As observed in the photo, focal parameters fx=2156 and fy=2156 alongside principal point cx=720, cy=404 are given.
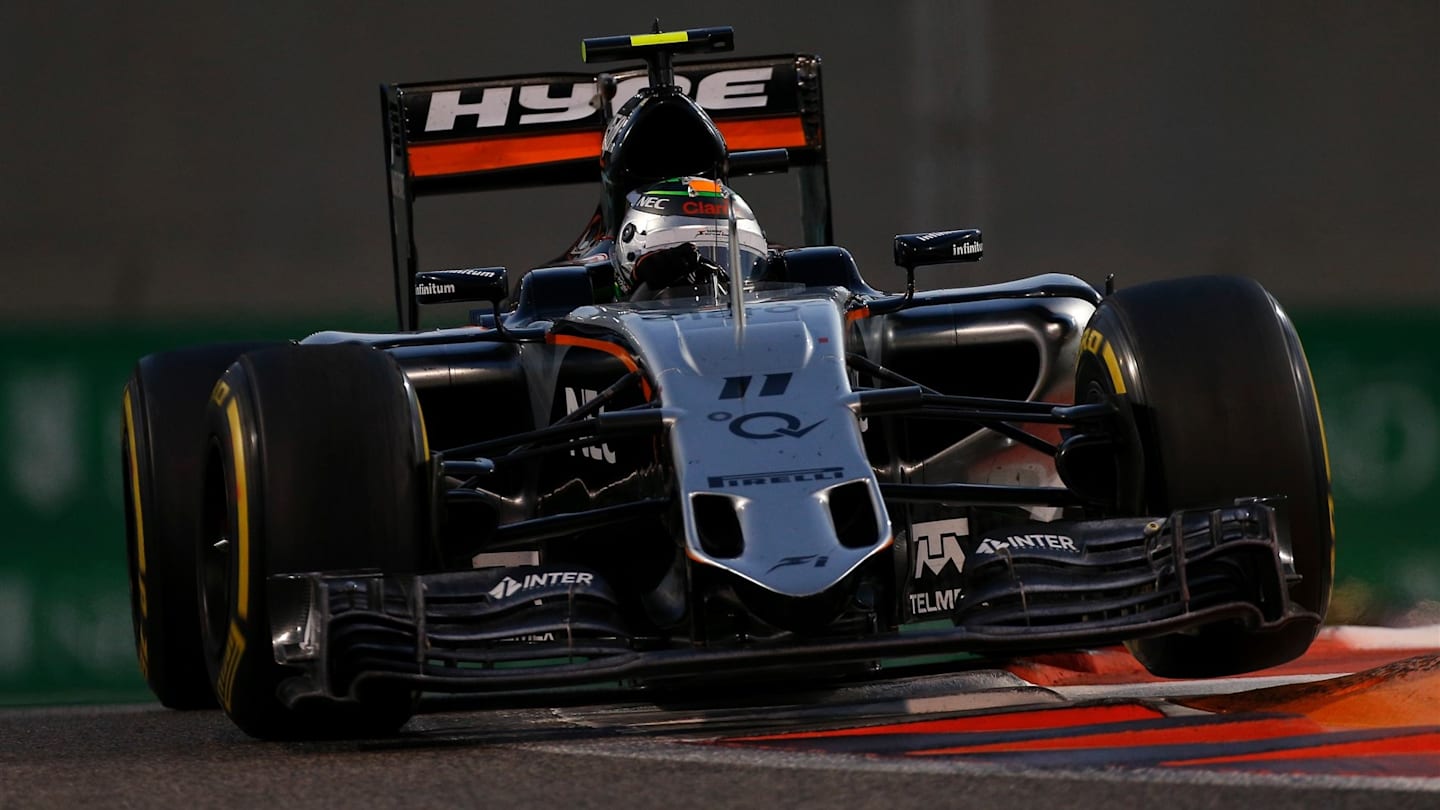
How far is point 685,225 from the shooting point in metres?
5.95

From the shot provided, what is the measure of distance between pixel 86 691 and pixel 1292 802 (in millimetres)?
5920

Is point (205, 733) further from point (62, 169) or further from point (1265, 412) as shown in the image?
point (62, 169)

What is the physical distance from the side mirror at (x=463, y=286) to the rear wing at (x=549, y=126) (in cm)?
166

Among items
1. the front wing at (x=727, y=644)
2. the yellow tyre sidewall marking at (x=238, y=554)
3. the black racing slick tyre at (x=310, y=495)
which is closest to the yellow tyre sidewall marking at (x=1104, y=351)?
the front wing at (x=727, y=644)

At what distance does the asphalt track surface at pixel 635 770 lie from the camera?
126 inches

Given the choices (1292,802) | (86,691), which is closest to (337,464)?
(1292,802)

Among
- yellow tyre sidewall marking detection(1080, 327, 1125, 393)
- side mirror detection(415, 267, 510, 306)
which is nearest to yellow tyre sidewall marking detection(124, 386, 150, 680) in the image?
side mirror detection(415, 267, 510, 306)

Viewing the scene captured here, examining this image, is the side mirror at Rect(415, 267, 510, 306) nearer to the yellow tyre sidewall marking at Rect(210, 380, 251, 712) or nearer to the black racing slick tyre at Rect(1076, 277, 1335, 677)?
the yellow tyre sidewall marking at Rect(210, 380, 251, 712)

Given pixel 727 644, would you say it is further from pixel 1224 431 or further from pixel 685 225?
pixel 685 225

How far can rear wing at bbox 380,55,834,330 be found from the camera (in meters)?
7.45

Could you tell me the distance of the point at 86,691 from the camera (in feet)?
26.3

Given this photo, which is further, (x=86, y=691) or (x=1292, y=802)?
(x=86, y=691)

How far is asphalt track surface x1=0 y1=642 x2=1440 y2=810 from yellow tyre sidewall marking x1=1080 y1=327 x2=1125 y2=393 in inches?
28.1

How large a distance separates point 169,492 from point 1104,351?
2.34 m
